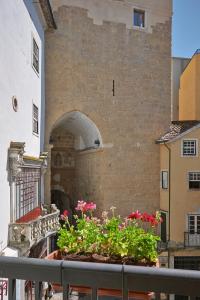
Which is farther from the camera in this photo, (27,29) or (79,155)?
(79,155)

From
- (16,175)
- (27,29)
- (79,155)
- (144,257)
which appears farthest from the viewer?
(79,155)

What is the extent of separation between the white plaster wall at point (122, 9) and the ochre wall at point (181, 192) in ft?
26.7

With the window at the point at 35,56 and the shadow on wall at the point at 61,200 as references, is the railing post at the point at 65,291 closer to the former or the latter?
the window at the point at 35,56

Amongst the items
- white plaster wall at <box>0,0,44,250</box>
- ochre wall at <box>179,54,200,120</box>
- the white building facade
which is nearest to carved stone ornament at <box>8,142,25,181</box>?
the white building facade

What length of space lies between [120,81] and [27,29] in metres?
8.77

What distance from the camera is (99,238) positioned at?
4.32 meters

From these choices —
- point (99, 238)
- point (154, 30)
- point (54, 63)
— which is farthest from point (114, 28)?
point (99, 238)

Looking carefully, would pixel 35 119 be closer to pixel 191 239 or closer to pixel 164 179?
pixel 164 179

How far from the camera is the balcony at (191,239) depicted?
20.9m

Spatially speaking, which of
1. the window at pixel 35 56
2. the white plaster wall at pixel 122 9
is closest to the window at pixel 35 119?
the window at pixel 35 56

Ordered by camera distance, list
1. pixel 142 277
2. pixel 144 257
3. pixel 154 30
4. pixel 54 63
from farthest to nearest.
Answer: pixel 154 30, pixel 54 63, pixel 144 257, pixel 142 277

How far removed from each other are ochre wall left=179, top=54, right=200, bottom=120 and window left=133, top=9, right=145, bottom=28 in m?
5.47

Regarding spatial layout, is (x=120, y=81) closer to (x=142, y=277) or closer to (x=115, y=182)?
(x=115, y=182)

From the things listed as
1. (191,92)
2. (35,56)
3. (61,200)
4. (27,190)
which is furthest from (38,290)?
(191,92)
